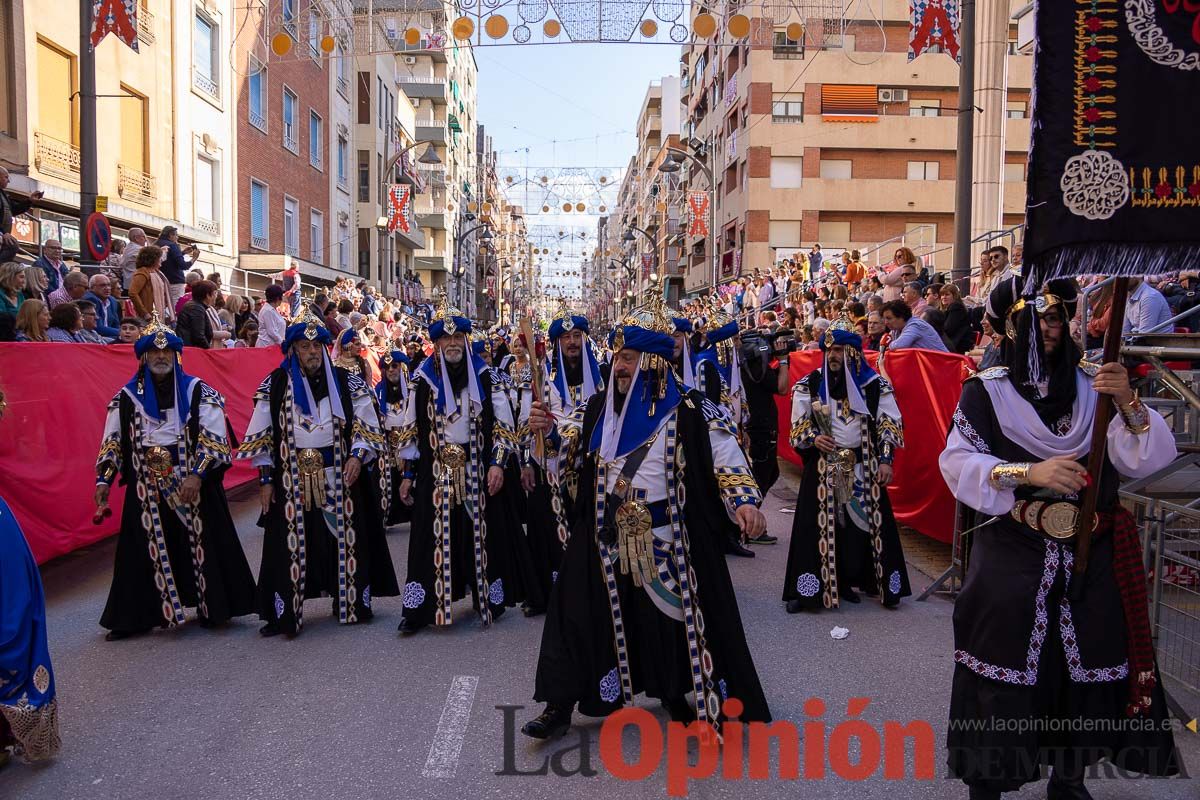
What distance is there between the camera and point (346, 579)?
22.2ft

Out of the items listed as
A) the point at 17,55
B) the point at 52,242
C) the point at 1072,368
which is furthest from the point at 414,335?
the point at 1072,368

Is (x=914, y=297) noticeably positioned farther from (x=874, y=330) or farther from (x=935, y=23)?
(x=935, y=23)

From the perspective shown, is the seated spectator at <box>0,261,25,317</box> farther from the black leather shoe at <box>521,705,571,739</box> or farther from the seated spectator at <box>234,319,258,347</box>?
the black leather shoe at <box>521,705,571,739</box>

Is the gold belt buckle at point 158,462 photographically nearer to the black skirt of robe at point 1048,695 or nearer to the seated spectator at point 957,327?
the black skirt of robe at point 1048,695

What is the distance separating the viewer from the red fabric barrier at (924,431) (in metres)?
8.71

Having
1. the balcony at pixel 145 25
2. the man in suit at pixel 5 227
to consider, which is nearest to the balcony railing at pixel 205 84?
the balcony at pixel 145 25

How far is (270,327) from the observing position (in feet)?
52.0

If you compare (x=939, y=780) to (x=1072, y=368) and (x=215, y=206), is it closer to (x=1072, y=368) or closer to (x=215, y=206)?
(x=1072, y=368)

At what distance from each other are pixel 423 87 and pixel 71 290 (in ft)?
160

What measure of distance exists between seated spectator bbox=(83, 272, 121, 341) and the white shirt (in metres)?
3.79

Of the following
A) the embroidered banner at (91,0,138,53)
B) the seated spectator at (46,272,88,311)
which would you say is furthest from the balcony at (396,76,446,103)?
the seated spectator at (46,272,88,311)

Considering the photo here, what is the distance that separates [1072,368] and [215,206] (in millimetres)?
22902

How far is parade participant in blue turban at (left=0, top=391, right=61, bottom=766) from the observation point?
4145 mm

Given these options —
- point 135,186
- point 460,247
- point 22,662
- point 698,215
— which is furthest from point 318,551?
point 460,247
